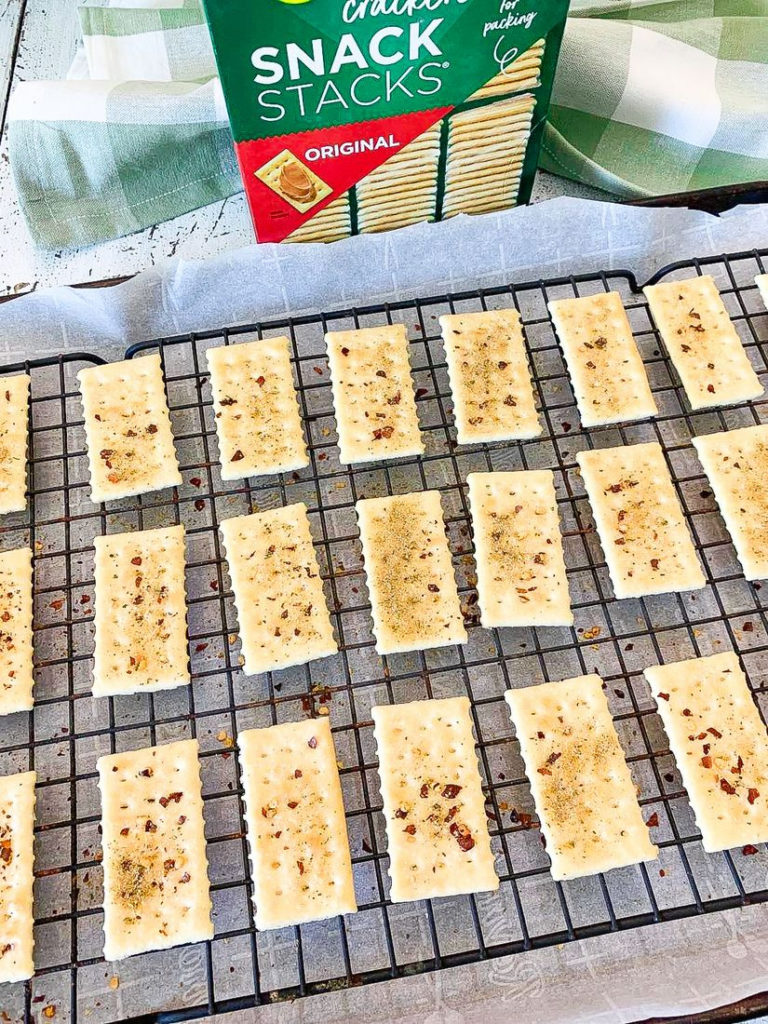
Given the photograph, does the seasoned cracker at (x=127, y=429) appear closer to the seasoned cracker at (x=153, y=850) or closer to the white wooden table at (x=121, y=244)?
the white wooden table at (x=121, y=244)

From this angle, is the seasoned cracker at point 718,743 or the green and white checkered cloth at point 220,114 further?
the green and white checkered cloth at point 220,114

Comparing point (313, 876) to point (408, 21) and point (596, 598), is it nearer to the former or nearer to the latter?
point (596, 598)

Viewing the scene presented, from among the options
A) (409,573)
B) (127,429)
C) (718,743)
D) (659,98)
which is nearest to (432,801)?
(409,573)

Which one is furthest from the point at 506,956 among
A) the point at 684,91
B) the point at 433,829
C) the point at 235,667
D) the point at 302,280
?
the point at 684,91

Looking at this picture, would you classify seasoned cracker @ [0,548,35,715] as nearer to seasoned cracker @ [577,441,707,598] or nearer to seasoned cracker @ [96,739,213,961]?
seasoned cracker @ [96,739,213,961]

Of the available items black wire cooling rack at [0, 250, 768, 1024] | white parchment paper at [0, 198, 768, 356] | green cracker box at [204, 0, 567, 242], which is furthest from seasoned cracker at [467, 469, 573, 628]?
green cracker box at [204, 0, 567, 242]

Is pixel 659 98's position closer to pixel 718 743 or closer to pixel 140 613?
pixel 718 743

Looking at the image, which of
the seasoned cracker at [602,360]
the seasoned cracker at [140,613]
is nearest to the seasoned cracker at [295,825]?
the seasoned cracker at [140,613]
